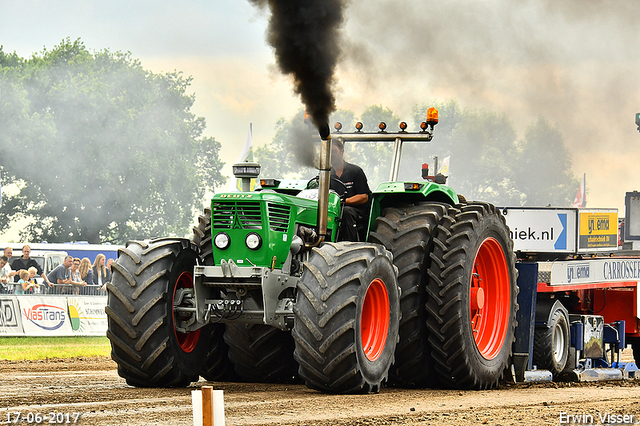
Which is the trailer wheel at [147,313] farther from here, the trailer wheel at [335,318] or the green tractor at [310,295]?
the trailer wheel at [335,318]

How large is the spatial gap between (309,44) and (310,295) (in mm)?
2276

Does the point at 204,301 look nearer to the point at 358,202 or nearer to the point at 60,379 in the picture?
the point at 358,202

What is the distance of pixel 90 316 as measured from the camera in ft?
65.4

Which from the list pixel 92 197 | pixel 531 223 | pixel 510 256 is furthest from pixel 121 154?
pixel 510 256

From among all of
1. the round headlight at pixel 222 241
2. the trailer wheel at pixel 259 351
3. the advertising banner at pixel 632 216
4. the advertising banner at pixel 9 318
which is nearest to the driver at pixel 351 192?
the trailer wheel at pixel 259 351

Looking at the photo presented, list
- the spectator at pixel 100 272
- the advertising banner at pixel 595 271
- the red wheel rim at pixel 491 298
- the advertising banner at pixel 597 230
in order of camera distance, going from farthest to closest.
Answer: the spectator at pixel 100 272, the advertising banner at pixel 597 230, the advertising banner at pixel 595 271, the red wheel rim at pixel 491 298

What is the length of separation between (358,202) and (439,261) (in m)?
1.02

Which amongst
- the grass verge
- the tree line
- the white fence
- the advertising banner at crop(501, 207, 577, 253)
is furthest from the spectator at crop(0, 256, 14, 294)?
the tree line

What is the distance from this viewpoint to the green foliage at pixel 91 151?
141 feet

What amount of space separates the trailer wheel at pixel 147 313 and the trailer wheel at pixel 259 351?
1097mm

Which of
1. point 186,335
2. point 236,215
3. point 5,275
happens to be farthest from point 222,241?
point 5,275

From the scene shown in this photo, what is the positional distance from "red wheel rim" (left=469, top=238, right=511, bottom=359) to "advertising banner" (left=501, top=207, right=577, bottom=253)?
3694 mm

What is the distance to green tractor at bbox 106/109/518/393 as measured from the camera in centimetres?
756

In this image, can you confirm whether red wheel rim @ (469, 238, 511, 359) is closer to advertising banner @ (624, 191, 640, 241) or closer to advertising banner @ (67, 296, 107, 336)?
advertising banner @ (624, 191, 640, 241)
